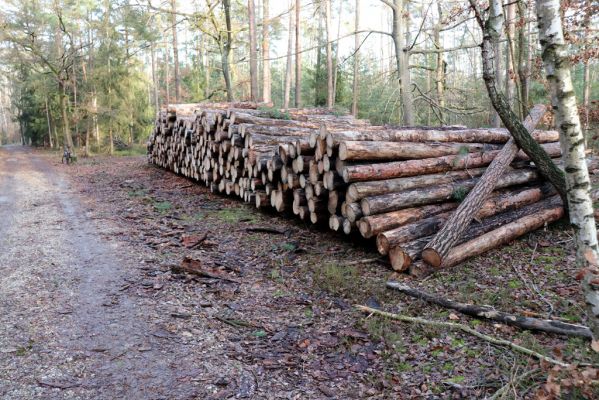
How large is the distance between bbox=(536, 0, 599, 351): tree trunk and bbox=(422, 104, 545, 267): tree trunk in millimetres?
2135

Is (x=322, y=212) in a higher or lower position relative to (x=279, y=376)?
higher

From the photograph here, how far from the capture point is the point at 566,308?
4609 millimetres

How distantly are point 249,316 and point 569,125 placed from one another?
143 inches

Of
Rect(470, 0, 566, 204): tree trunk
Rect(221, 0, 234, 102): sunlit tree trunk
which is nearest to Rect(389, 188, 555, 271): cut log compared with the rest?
Rect(470, 0, 566, 204): tree trunk

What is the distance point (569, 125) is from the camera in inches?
139

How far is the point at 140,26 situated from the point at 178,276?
60.1 ft

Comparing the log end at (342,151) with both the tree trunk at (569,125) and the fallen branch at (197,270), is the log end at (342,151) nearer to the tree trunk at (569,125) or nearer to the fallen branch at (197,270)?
the fallen branch at (197,270)

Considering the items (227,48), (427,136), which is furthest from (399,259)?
(227,48)

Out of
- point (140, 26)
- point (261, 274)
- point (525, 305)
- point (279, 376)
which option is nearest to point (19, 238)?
point (261, 274)

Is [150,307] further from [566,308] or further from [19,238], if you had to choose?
[566,308]

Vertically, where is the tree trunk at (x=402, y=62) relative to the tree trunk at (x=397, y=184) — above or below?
above

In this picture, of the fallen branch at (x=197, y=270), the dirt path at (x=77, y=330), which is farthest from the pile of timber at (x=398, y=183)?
the dirt path at (x=77, y=330)

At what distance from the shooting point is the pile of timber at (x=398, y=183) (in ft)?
20.2

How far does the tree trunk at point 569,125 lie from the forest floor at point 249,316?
100 cm
